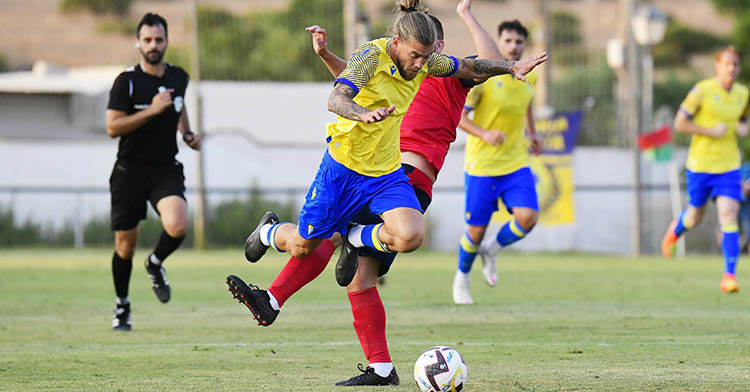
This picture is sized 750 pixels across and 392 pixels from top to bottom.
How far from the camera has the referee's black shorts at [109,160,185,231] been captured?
9602mm

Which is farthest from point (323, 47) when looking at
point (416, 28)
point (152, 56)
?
point (152, 56)

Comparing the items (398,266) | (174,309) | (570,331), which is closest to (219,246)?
(398,266)

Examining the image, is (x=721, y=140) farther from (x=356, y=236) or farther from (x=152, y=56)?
(x=356, y=236)

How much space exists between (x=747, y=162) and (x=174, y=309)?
16538 mm

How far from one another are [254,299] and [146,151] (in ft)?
10.7

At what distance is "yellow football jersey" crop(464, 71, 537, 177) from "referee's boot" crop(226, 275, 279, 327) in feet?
15.4

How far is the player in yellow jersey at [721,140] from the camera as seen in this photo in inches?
495

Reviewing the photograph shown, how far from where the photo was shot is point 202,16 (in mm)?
44094

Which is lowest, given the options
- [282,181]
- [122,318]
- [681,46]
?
[282,181]

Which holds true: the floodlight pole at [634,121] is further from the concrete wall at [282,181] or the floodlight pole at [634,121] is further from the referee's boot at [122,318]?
the referee's boot at [122,318]

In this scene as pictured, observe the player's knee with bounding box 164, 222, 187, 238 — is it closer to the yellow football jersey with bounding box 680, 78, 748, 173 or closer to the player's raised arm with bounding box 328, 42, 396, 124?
the player's raised arm with bounding box 328, 42, 396, 124

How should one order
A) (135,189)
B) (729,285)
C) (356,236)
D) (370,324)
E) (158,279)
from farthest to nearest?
1. (729,285)
2. (158,279)
3. (135,189)
4. (356,236)
5. (370,324)

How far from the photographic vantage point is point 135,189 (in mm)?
9617

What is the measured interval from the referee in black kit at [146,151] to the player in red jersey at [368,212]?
2.32 meters
